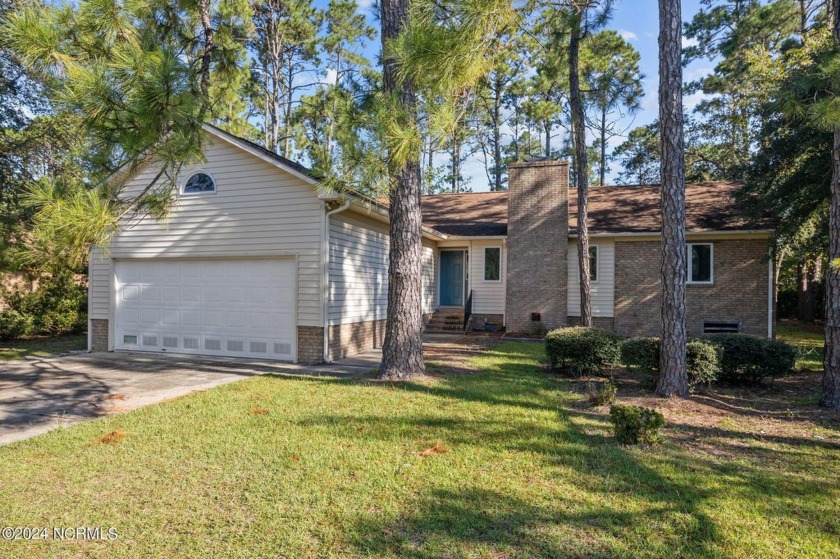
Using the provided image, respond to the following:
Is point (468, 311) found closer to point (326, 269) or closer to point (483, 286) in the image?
point (483, 286)

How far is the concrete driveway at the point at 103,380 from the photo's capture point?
5902 millimetres

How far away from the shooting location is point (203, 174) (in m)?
10.4

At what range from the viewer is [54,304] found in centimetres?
1450

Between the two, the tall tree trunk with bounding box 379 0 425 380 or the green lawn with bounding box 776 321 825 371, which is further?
the green lawn with bounding box 776 321 825 371

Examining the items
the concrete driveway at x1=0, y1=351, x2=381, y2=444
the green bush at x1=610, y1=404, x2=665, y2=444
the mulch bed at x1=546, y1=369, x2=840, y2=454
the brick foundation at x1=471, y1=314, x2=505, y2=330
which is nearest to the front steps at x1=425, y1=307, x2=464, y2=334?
the brick foundation at x1=471, y1=314, x2=505, y2=330

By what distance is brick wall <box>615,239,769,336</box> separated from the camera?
13.3 m

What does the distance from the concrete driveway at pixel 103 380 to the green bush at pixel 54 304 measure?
16.2ft

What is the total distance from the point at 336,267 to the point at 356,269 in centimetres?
95

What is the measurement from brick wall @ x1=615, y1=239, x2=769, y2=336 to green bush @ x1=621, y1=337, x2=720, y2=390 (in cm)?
675

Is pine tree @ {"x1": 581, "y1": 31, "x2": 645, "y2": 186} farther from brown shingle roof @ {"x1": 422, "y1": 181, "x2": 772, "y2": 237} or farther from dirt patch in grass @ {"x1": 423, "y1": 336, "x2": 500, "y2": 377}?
dirt patch in grass @ {"x1": 423, "y1": 336, "x2": 500, "y2": 377}

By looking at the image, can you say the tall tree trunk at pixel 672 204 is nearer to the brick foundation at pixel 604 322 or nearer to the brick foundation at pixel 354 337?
the brick foundation at pixel 354 337

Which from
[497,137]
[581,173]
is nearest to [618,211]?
[581,173]

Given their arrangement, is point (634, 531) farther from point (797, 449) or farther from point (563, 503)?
point (797, 449)

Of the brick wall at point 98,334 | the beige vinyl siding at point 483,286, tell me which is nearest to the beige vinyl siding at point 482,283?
the beige vinyl siding at point 483,286
